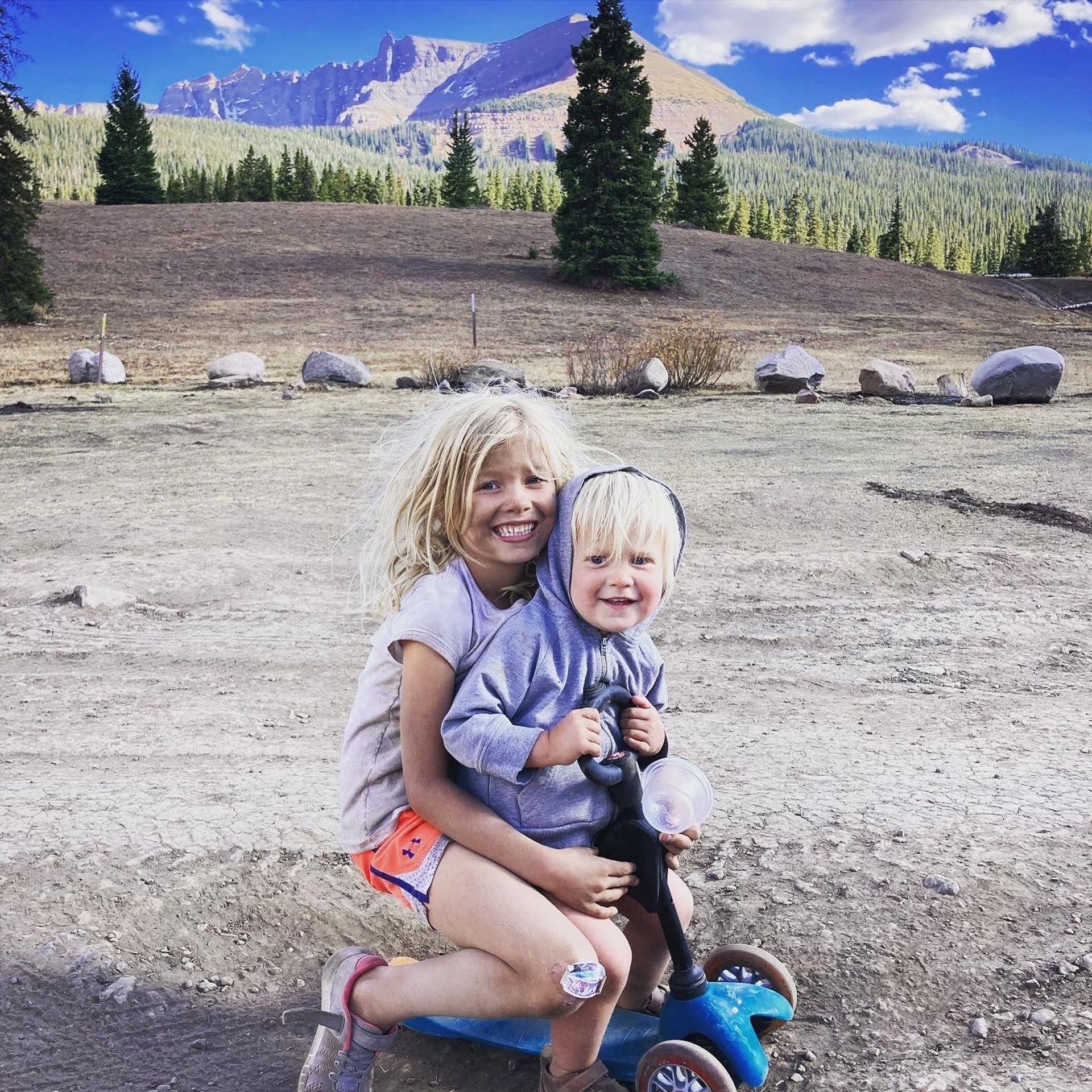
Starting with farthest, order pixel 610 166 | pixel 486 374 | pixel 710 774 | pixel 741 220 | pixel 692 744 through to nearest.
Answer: pixel 741 220, pixel 610 166, pixel 486 374, pixel 692 744, pixel 710 774

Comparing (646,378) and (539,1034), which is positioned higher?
(646,378)

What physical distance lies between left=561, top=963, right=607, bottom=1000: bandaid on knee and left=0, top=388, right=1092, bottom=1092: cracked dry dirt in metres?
0.47

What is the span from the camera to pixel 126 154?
157ft

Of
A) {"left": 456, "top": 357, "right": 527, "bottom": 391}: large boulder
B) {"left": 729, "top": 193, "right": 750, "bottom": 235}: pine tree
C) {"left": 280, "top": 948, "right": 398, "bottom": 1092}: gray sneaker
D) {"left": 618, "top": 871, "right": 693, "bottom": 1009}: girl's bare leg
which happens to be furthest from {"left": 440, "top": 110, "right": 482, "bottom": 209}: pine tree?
{"left": 280, "top": 948, "right": 398, "bottom": 1092}: gray sneaker

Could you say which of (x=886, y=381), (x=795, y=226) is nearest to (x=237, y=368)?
(x=886, y=381)

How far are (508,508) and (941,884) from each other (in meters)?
1.59

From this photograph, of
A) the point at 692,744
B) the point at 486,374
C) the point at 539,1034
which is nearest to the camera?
the point at 539,1034

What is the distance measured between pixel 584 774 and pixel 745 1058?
0.61 meters

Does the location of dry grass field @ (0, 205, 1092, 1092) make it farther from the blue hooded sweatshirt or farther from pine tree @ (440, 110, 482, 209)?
pine tree @ (440, 110, 482, 209)

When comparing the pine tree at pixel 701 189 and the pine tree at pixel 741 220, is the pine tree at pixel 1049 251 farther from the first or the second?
the pine tree at pixel 701 189

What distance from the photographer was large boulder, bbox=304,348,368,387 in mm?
16547

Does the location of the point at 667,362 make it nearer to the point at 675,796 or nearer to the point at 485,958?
the point at 675,796

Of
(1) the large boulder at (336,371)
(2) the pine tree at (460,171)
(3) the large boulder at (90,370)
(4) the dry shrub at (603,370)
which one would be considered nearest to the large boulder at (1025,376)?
(4) the dry shrub at (603,370)

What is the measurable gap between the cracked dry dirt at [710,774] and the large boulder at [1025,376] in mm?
6827
